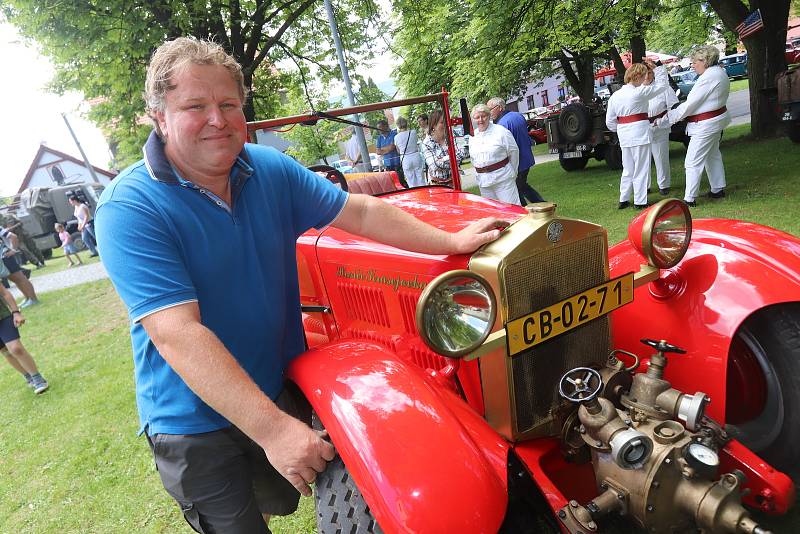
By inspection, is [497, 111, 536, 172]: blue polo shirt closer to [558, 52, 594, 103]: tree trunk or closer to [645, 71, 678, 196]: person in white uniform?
[645, 71, 678, 196]: person in white uniform

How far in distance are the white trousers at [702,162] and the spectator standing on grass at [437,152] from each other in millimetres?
4484

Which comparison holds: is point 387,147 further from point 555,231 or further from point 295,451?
point 295,451

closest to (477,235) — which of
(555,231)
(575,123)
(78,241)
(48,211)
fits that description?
(555,231)

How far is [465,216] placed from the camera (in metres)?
2.41

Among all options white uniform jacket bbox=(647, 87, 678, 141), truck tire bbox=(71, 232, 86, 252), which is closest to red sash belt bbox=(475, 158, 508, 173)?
white uniform jacket bbox=(647, 87, 678, 141)

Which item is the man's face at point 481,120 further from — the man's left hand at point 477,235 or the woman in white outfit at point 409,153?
the man's left hand at point 477,235

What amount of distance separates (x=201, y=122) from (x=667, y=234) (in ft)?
5.84

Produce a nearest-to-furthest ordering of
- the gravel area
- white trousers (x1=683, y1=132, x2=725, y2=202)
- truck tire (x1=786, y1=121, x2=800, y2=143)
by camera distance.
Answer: white trousers (x1=683, y1=132, x2=725, y2=202)
truck tire (x1=786, y1=121, x2=800, y2=143)
the gravel area

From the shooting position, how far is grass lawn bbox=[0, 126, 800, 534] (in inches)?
124

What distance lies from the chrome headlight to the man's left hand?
0.53m

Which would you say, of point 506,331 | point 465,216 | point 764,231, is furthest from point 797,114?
point 506,331

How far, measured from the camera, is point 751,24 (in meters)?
9.23

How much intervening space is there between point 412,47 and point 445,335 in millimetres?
15217

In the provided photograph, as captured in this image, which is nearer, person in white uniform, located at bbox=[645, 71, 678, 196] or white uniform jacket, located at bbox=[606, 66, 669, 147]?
white uniform jacket, located at bbox=[606, 66, 669, 147]
